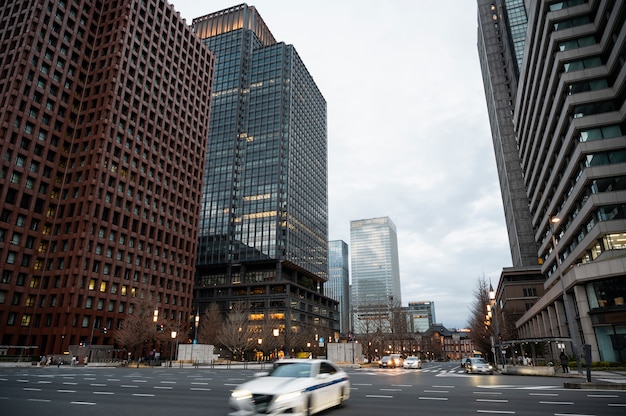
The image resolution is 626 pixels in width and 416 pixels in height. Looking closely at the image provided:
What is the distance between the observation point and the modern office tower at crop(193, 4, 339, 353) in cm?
11362

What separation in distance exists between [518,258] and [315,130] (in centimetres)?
8153

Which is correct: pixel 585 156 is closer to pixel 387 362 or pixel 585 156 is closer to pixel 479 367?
pixel 479 367

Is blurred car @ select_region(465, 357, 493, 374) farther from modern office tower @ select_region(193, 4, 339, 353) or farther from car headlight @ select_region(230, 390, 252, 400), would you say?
modern office tower @ select_region(193, 4, 339, 353)

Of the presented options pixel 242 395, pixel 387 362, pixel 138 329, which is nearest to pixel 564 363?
pixel 387 362

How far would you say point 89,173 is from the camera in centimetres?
7438

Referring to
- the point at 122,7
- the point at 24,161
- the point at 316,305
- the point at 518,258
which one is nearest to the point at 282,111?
the point at 122,7

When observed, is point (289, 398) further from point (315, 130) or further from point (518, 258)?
point (315, 130)

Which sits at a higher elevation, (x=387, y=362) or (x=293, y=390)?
(x=293, y=390)

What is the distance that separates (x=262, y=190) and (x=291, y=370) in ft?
357

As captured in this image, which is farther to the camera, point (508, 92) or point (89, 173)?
point (508, 92)

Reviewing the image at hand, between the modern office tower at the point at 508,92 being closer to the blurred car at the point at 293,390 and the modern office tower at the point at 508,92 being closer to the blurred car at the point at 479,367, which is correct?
the blurred car at the point at 479,367

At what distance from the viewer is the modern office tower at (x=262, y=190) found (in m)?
114

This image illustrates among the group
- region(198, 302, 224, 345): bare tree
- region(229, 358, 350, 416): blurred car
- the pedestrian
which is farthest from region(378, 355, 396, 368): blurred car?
region(198, 302, 224, 345): bare tree

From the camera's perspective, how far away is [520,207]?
11081cm
